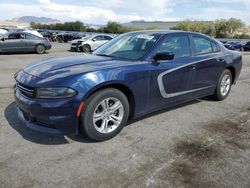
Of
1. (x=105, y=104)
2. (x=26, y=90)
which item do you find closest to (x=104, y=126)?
(x=105, y=104)

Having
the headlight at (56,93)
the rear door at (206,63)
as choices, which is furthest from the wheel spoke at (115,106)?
the rear door at (206,63)

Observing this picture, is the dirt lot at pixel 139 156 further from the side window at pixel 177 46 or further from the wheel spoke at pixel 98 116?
the side window at pixel 177 46

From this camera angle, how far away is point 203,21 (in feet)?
271

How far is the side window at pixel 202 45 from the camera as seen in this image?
5309 millimetres

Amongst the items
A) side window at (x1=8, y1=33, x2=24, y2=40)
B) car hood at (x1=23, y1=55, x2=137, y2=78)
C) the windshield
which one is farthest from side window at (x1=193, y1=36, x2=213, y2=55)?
side window at (x1=8, y1=33, x2=24, y2=40)

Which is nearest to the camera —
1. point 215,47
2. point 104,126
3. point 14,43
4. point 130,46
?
point 104,126

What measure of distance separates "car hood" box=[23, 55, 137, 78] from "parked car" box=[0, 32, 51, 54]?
46.0 feet

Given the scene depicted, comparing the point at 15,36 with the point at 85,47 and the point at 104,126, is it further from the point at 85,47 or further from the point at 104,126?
the point at 104,126

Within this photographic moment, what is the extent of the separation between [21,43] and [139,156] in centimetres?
1594

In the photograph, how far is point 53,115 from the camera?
3.45 m

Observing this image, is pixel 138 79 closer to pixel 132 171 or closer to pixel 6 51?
pixel 132 171

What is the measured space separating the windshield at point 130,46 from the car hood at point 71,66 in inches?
12.8

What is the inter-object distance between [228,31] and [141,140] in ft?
246

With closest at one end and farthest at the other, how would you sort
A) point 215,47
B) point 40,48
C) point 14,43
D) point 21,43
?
point 215,47 < point 14,43 < point 21,43 < point 40,48
